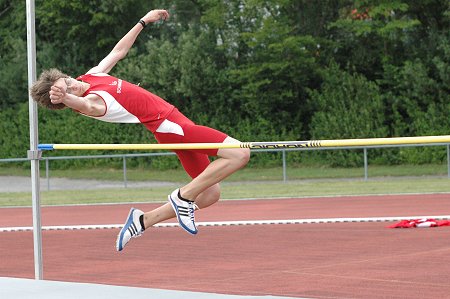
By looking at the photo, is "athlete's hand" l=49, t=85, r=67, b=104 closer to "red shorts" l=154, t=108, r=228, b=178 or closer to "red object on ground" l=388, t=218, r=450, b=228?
"red shorts" l=154, t=108, r=228, b=178

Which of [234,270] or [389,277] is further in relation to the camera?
[234,270]

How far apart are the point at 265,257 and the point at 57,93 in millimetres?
3470

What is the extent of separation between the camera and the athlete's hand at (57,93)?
7555 mm

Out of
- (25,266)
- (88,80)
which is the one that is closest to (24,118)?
(25,266)

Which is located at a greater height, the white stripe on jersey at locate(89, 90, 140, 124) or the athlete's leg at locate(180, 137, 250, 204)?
the white stripe on jersey at locate(89, 90, 140, 124)

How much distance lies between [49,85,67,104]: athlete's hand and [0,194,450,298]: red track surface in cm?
170

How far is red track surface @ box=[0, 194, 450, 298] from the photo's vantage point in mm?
8164

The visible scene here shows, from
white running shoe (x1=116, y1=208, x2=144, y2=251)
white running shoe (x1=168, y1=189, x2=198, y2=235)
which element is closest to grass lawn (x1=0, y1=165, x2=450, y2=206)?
white running shoe (x1=116, y1=208, x2=144, y2=251)

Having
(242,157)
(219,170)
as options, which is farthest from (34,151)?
(242,157)

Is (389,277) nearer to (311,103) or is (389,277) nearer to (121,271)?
(121,271)

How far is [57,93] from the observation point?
7.55m

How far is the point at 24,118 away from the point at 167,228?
1925cm

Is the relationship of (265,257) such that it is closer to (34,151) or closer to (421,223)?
(34,151)

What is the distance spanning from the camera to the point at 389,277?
8.46 m
